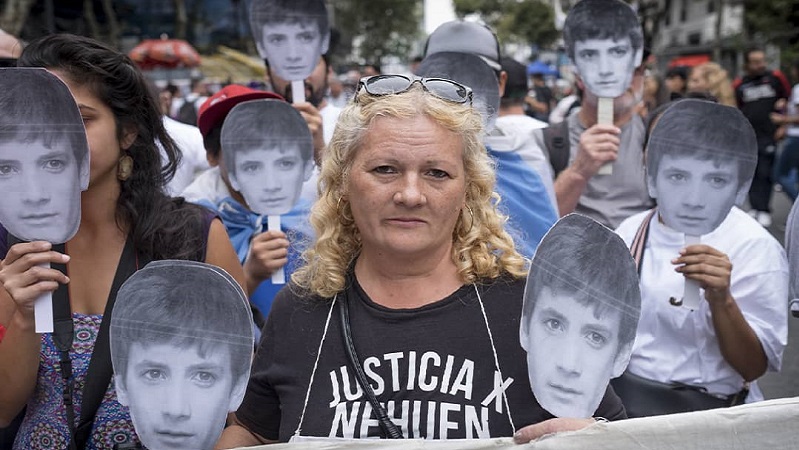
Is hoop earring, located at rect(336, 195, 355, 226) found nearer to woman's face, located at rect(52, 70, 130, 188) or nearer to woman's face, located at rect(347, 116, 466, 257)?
woman's face, located at rect(347, 116, 466, 257)

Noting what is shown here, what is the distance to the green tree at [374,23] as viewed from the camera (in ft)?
166

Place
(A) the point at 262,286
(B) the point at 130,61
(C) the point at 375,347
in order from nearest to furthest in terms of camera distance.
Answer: (C) the point at 375,347
(B) the point at 130,61
(A) the point at 262,286

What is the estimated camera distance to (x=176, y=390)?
176 centimetres

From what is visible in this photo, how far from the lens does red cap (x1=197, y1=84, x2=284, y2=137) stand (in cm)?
317

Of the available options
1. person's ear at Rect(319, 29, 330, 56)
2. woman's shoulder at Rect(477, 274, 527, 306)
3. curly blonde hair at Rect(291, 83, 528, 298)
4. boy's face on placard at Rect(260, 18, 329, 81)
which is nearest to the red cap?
boy's face on placard at Rect(260, 18, 329, 81)

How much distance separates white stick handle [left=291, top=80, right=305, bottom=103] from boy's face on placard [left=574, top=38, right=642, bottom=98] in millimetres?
1074

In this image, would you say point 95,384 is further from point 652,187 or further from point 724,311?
point 724,311

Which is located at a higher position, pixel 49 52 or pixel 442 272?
pixel 49 52

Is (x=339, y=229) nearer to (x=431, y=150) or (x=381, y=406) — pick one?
(x=431, y=150)

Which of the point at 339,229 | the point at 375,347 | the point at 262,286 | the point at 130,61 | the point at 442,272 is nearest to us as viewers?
the point at 375,347

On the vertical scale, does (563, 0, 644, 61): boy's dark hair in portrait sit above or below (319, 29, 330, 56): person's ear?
above

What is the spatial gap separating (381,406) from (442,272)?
340 mm

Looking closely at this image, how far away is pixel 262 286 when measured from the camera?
3141 mm

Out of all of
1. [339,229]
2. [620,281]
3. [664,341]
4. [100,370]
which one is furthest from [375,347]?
[664,341]
